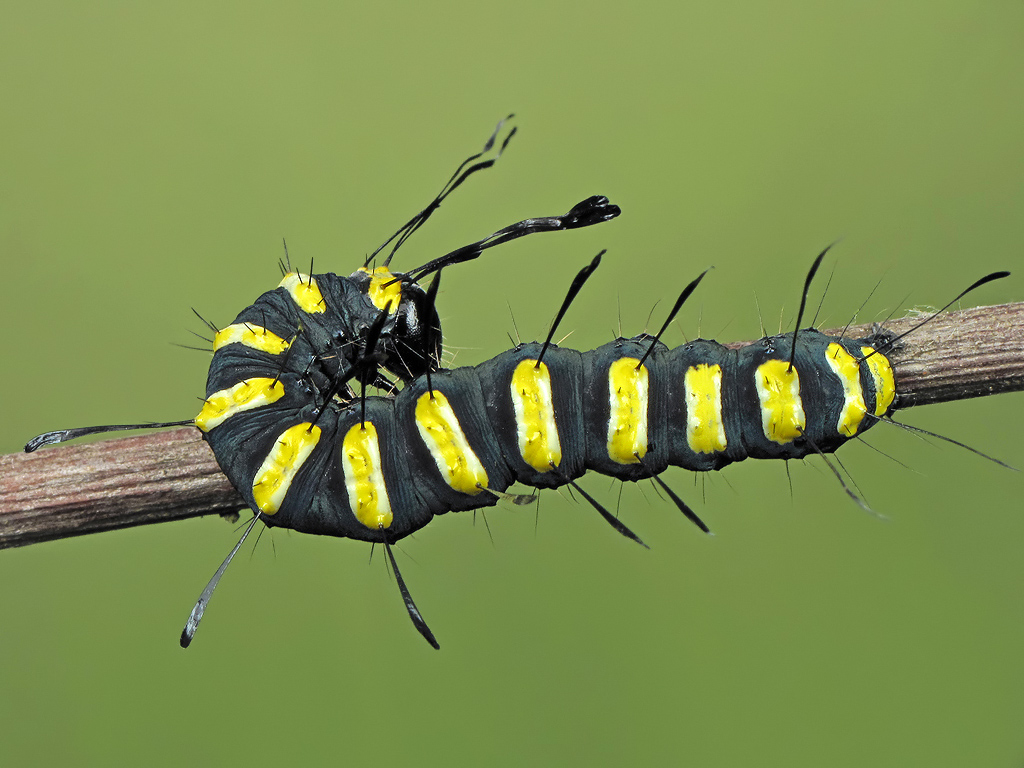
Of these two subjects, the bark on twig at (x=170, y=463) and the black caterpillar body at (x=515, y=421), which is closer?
the black caterpillar body at (x=515, y=421)

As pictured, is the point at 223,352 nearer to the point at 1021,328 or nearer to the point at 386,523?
the point at 386,523

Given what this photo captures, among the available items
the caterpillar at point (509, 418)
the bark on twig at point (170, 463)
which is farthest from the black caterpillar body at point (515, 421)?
the bark on twig at point (170, 463)

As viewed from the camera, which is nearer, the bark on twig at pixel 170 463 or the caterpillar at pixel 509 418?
the caterpillar at pixel 509 418

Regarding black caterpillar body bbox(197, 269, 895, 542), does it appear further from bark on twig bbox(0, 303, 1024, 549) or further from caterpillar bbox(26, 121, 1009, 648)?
bark on twig bbox(0, 303, 1024, 549)

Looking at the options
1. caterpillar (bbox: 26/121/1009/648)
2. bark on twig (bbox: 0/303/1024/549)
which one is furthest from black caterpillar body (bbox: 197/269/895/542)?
bark on twig (bbox: 0/303/1024/549)

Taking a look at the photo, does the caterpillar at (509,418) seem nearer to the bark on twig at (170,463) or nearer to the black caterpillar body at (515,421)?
the black caterpillar body at (515,421)
